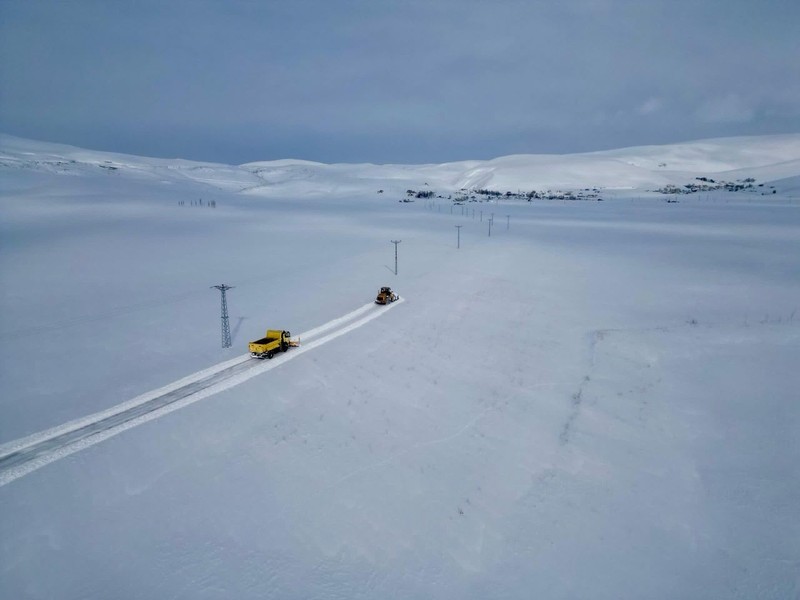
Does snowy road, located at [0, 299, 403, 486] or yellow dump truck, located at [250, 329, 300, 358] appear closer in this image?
snowy road, located at [0, 299, 403, 486]

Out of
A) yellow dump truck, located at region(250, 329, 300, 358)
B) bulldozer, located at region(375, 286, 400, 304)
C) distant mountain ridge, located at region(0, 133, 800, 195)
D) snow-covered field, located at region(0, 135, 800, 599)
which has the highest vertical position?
distant mountain ridge, located at region(0, 133, 800, 195)

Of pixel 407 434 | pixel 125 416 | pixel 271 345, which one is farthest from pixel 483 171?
pixel 125 416

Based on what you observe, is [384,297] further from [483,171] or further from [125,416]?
[483,171]

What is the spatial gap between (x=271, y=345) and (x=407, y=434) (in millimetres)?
7371

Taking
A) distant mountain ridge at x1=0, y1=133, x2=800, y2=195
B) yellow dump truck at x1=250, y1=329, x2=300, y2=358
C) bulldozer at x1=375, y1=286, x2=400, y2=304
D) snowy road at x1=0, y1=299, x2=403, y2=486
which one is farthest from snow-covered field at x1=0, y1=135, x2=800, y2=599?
distant mountain ridge at x1=0, y1=133, x2=800, y2=195

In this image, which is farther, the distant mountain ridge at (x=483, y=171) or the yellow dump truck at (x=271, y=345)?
the distant mountain ridge at (x=483, y=171)

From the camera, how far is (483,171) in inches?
6678

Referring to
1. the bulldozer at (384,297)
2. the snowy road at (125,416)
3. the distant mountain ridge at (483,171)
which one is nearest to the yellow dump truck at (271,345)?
the snowy road at (125,416)

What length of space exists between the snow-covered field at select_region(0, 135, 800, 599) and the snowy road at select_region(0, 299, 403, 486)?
12 centimetres

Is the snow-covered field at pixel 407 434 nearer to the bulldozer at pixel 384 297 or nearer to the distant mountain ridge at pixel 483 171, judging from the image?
the bulldozer at pixel 384 297

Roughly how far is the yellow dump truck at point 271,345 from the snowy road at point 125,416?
310 millimetres

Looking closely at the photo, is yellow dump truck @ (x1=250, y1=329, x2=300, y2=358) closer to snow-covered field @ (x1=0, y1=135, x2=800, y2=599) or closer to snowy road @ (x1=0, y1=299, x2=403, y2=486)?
snowy road @ (x1=0, y1=299, x2=403, y2=486)

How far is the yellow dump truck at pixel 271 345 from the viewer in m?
18.4

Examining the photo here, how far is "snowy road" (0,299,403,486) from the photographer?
12250 millimetres
